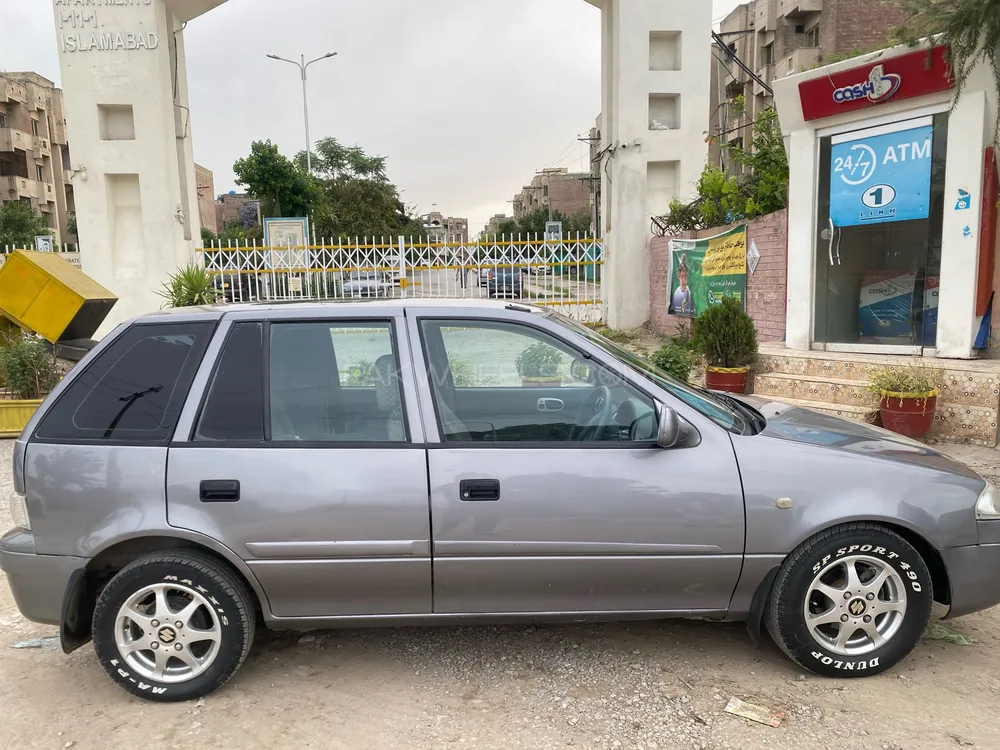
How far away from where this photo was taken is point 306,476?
9.61 ft

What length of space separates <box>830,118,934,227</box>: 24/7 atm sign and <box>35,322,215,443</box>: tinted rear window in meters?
7.72

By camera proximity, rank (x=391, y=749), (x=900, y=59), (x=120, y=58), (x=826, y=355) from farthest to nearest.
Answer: (x=120, y=58), (x=826, y=355), (x=900, y=59), (x=391, y=749)

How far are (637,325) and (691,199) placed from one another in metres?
2.74

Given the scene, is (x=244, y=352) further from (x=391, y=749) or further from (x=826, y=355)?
(x=826, y=355)

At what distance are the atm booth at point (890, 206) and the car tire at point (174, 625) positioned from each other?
7642 millimetres

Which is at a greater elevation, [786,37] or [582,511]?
[786,37]

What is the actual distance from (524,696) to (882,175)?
24.9 ft

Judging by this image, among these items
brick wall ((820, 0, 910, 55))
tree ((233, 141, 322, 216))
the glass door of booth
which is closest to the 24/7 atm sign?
the glass door of booth

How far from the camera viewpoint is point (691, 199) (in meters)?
14.3

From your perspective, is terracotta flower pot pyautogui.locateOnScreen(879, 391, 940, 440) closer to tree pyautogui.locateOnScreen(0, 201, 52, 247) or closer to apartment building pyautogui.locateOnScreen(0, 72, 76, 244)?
tree pyautogui.locateOnScreen(0, 201, 52, 247)

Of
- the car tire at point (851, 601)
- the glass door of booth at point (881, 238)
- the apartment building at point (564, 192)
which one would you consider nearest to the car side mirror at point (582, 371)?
the car tire at point (851, 601)

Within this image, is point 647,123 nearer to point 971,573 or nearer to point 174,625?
point 971,573

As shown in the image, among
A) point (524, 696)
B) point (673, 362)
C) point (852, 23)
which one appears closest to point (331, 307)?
point (524, 696)

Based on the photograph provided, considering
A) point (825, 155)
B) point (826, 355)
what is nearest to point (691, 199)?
point (825, 155)
